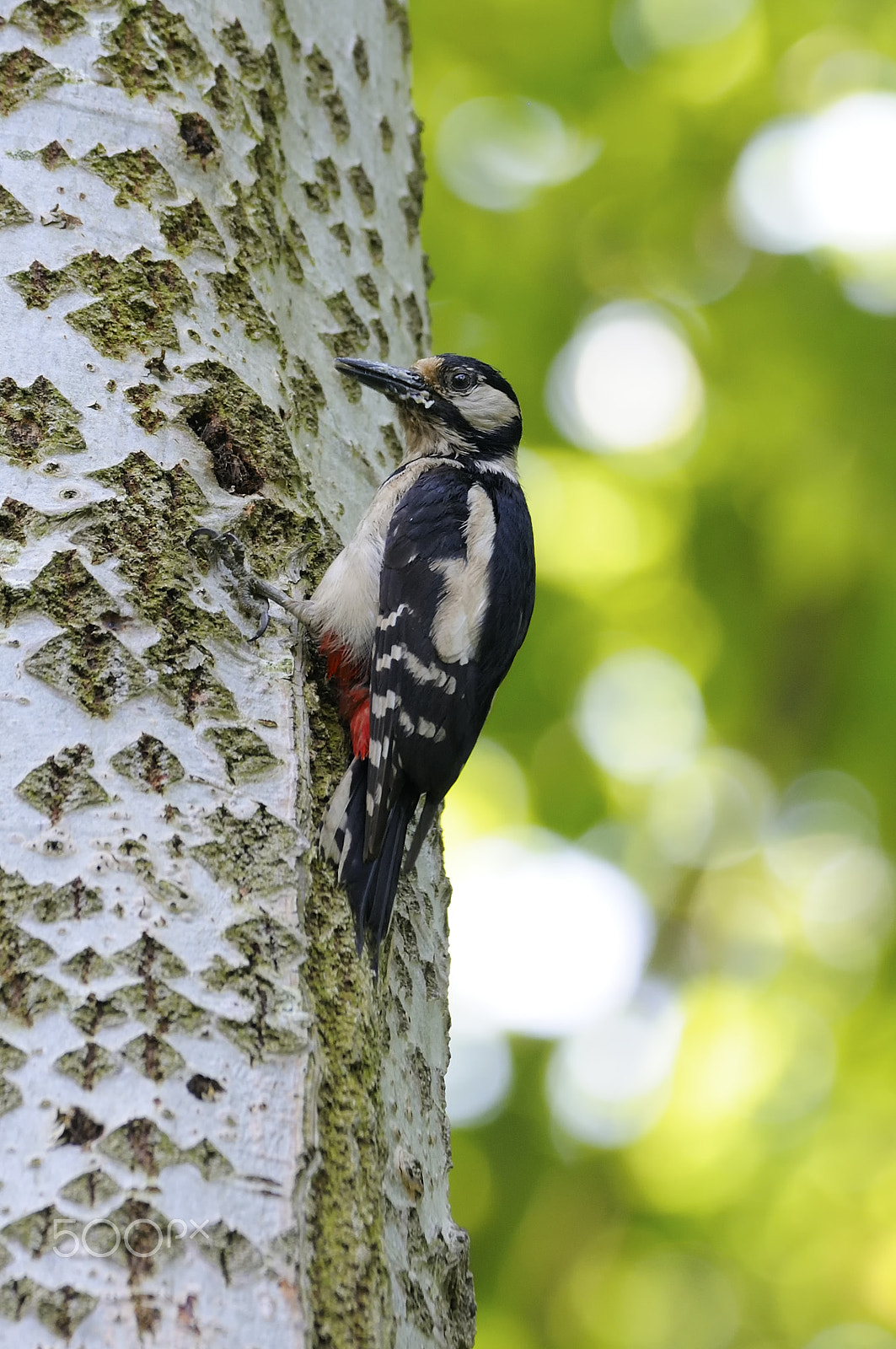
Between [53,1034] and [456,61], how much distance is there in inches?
152

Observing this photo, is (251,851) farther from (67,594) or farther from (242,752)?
(67,594)

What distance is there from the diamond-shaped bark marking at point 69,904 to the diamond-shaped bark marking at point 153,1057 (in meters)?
0.17

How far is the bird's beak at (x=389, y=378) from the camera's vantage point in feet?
8.38

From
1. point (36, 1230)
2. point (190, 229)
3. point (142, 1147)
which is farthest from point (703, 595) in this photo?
point (36, 1230)

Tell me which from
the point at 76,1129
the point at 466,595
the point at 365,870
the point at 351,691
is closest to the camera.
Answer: the point at 76,1129

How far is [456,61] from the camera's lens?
4.39 metres

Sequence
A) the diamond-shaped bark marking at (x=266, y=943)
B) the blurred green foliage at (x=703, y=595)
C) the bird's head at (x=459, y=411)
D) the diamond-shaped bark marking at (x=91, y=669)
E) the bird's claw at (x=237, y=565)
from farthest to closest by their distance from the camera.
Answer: the blurred green foliage at (x=703, y=595) → the bird's head at (x=459, y=411) → the bird's claw at (x=237, y=565) → the diamond-shaped bark marking at (x=91, y=669) → the diamond-shaped bark marking at (x=266, y=943)

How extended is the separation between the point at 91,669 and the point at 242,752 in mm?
233

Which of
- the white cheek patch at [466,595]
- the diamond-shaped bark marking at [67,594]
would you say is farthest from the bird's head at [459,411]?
the diamond-shaped bark marking at [67,594]

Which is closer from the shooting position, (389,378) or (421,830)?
(421,830)

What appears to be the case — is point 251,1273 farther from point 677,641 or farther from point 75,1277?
point 677,641

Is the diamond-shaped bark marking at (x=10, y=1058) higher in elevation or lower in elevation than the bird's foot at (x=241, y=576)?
lower

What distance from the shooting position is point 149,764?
1.71m

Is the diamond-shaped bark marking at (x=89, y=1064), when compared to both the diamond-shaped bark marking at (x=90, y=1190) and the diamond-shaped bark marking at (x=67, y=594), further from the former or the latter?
the diamond-shaped bark marking at (x=67, y=594)
